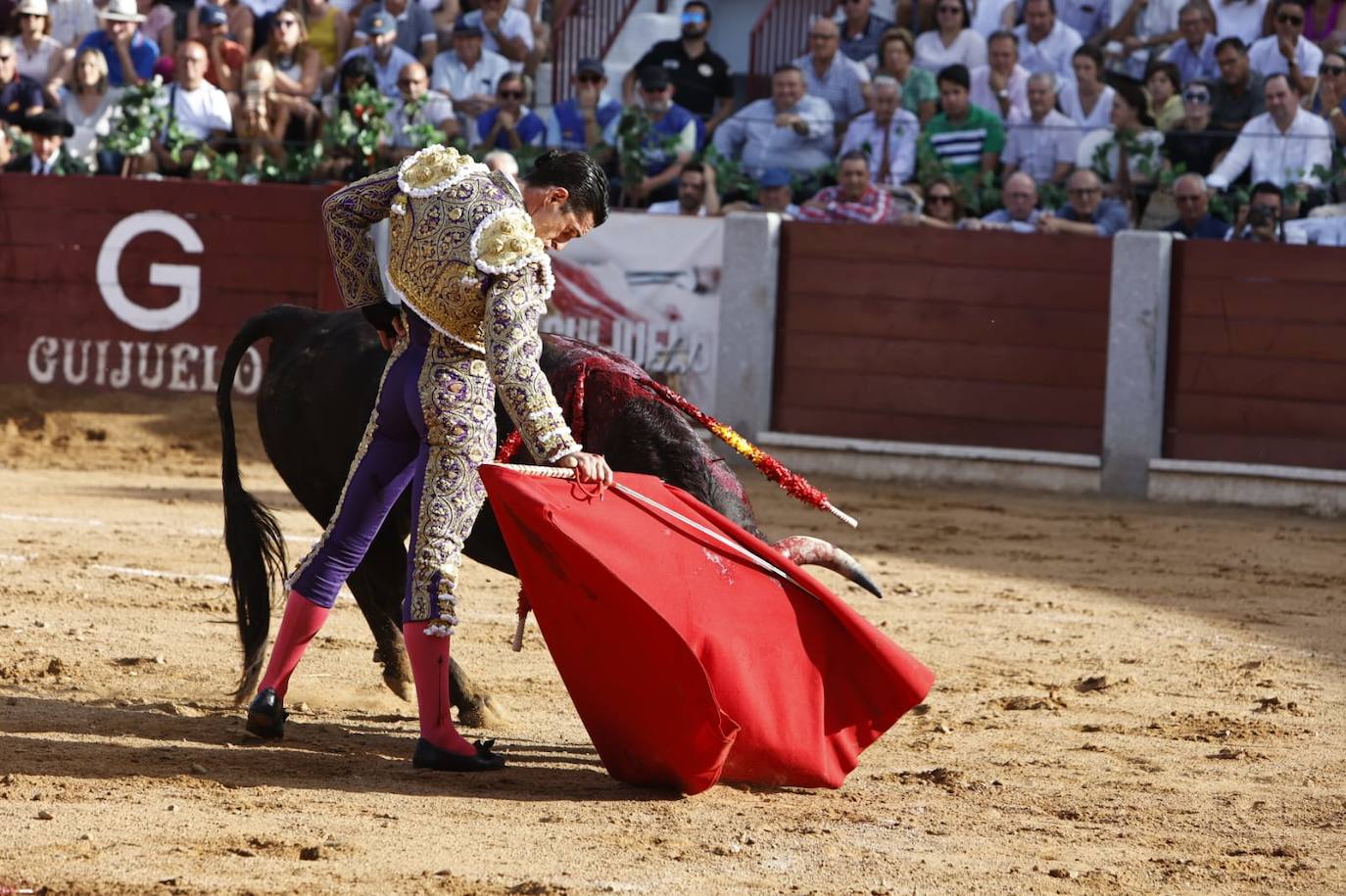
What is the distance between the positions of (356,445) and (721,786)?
115 cm

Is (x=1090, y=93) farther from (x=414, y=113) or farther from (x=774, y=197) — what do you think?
(x=414, y=113)

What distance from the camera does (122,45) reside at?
1052 centimetres

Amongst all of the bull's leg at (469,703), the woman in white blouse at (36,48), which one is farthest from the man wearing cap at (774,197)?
the bull's leg at (469,703)

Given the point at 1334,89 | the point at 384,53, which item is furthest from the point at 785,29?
the point at 1334,89

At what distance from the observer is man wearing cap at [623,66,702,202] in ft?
29.5

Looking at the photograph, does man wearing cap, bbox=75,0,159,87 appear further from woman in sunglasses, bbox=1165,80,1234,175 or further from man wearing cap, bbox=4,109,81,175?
woman in sunglasses, bbox=1165,80,1234,175

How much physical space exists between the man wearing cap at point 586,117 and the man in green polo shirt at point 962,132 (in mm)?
1650

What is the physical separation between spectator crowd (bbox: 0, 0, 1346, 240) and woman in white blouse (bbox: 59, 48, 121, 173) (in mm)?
16

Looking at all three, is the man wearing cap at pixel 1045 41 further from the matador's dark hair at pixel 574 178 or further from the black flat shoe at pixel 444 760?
the black flat shoe at pixel 444 760

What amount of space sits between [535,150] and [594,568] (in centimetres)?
616

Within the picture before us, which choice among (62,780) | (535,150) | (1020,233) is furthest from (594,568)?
(535,150)

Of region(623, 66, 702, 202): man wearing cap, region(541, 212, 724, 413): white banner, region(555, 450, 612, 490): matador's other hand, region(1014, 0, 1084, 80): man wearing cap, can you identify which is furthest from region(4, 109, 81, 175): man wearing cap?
region(555, 450, 612, 490): matador's other hand

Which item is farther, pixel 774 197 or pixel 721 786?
pixel 774 197

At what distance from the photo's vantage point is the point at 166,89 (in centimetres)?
988
